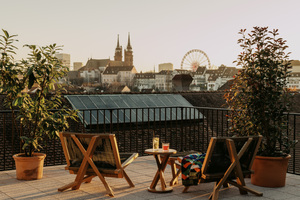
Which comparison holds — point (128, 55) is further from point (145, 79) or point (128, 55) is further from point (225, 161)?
point (225, 161)

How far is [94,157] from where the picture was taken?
181 inches

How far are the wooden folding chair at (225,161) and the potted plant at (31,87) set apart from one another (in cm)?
221

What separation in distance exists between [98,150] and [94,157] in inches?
4.4

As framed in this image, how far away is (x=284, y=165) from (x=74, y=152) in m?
2.68

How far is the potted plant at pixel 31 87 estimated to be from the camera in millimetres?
5184

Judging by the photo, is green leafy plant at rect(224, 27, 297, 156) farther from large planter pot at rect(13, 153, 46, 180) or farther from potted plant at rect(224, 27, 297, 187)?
large planter pot at rect(13, 153, 46, 180)

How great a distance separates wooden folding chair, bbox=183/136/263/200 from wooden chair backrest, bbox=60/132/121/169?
104cm

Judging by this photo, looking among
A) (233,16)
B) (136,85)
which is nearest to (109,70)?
(136,85)

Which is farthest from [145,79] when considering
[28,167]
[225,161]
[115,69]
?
[225,161]

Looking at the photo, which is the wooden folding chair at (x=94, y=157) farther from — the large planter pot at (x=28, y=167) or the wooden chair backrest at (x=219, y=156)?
the wooden chair backrest at (x=219, y=156)

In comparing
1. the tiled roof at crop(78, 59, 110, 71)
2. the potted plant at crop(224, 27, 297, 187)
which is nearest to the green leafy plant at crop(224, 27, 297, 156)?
the potted plant at crop(224, 27, 297, 187)

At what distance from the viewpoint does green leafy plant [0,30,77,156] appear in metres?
5.18

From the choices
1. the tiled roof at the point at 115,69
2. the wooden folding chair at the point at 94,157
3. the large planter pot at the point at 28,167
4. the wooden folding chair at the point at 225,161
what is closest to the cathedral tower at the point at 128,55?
the tiled roof at the point at 115,69

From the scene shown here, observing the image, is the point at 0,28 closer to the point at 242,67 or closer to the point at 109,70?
the point at 242,67
